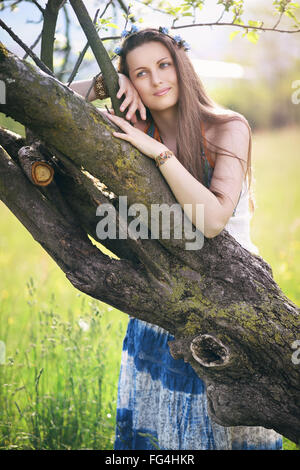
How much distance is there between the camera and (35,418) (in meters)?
2.45

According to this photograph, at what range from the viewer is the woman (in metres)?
1.70

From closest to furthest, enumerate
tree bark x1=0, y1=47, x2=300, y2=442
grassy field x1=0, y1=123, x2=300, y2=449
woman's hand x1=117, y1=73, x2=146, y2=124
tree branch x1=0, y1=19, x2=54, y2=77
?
tree branch x1=0, y1=19, x2=54, y2=77, tree bark x1=0, y1=47, x2=300, y2=442, woman's hand x1=117, y1=73, x2=146, y2=124, grassy field x1=0, y1=123, x2=300, y2=449

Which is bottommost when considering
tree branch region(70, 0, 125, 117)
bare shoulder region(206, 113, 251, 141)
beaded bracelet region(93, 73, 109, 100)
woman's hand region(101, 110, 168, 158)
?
woman's hand region(101, 110, 168, 158)

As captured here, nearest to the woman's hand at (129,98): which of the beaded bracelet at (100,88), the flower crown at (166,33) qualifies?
the beaded bracelet at (100,88)

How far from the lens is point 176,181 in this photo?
1671 mm

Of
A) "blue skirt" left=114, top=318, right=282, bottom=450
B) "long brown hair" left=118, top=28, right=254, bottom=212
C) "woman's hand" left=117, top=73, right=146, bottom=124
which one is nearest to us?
"woman's hand" left=117, top=73, right=146, bottom=124

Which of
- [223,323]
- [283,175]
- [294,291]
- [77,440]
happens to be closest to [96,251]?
[223,323]

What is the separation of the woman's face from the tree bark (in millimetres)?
433

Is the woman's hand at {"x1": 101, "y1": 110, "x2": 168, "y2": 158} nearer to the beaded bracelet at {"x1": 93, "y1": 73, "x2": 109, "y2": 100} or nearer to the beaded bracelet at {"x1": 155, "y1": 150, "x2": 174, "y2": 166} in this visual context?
the beaded bracelet at {"x1": 155, "y1": 150, "x2": 174, "y2": 166}

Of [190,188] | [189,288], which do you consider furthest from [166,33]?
[189,288]

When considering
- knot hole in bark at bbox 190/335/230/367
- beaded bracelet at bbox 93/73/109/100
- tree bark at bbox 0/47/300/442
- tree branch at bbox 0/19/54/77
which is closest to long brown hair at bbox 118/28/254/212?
beaded bracelet at bbox 93/73/109/100

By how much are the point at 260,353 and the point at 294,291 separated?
9.17 feet
